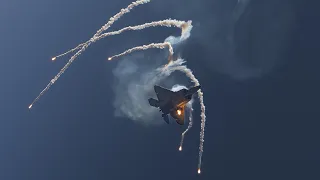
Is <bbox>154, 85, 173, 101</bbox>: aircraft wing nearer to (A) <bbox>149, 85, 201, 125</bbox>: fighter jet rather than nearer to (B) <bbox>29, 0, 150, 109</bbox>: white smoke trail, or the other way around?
(A) <bbox>149, 85, 201, 125</bbox>: fighter jet

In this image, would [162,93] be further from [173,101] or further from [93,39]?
[93,39]

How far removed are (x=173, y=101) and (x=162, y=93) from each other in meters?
4.77

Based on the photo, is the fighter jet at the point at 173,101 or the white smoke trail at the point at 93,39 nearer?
the fighter jet at the point at 173,101

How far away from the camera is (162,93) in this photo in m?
129

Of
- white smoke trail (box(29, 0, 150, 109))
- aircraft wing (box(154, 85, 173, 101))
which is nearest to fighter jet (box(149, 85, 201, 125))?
aircraft wing (box(154, 85, 173, 101))

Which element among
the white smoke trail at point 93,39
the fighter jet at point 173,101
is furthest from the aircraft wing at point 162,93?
the white smoke trail at point 93,39

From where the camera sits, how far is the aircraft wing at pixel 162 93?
128m

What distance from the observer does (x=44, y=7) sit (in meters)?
170

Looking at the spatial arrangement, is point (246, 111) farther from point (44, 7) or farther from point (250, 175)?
point (44, 7)

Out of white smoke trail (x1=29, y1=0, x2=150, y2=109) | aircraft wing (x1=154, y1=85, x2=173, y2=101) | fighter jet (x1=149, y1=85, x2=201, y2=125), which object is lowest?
fighter jet (x1=149, y1=85, x2=201, y2=125)

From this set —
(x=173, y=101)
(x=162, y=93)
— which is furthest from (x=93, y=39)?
(x=173, y=101)

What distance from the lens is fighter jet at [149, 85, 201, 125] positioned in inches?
4914

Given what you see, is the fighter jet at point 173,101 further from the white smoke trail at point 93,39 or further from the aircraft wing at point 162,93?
the white smoke trail at point 93,39

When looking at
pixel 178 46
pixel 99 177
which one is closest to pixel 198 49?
pixel 178 46
